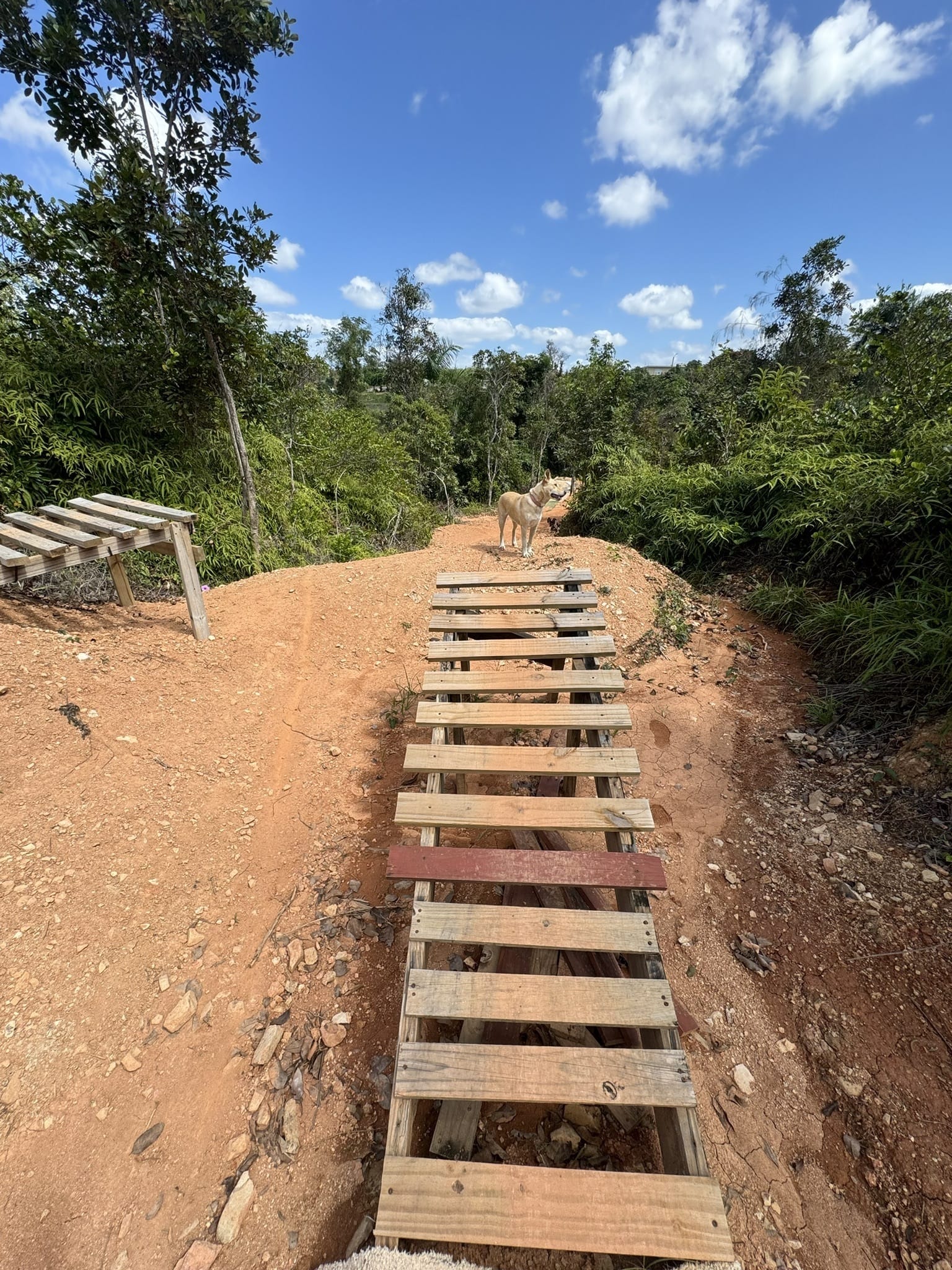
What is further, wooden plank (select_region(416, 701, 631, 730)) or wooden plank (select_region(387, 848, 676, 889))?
wooden plank (select_region(416, 701, 631, 730))

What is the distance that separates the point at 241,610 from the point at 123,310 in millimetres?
4217

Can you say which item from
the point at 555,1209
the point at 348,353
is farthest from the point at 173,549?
the point at 348,353

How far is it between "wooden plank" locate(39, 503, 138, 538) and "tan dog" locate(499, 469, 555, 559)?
423cm

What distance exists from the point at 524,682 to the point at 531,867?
106 centimetres

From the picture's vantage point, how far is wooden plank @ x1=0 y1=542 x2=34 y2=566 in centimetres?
298

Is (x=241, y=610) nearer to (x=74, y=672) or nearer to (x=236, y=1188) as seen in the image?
(x=74, y=672)

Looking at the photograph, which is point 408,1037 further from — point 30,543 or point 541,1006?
point 30,543

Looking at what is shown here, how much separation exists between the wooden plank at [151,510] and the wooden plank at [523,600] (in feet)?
7.02

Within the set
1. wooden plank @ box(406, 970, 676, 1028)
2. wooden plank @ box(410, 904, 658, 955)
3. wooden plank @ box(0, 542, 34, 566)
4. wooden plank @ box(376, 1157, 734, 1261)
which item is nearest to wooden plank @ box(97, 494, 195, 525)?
wooden plank @ box(0, 542, 34, 566)

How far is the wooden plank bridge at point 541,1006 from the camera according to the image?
1.17m

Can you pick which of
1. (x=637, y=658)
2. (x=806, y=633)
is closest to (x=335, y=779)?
(x=637, y=658)

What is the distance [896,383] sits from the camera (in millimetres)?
5715

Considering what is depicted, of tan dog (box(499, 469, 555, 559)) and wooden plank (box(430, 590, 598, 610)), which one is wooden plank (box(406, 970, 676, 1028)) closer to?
wooden plank (box(430, 590, 598, 610))

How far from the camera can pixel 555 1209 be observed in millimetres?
1187
